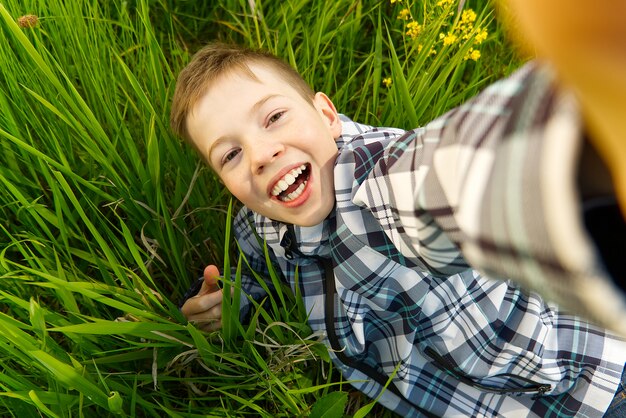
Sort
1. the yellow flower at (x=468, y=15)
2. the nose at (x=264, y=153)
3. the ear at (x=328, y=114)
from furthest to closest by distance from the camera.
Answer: the yellow flower at (x=468, y=15) → the ear at (x=328, y=114) → the nose at (x=264, y=153)

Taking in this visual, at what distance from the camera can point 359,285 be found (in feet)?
2.91

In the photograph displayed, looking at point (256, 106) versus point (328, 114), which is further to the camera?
point (328, 114)

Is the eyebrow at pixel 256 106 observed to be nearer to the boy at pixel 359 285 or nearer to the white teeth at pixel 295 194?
the boy at pixel 359 285

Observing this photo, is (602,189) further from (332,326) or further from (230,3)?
(230,3)

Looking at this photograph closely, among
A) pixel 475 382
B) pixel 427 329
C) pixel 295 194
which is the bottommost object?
pixel 475 382

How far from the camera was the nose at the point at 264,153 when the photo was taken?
0.86 meters

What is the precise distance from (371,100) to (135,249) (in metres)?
0.72

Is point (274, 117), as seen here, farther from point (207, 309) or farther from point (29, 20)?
point (29, 20)

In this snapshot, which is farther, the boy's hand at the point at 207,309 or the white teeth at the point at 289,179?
the boy's hand at the point at 207,309

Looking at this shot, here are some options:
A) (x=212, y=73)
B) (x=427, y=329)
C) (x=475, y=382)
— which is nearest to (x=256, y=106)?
(x=212, y=73)

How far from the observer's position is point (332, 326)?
3.21 ft

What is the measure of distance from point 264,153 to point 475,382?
2.00 ft

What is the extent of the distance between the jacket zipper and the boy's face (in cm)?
38

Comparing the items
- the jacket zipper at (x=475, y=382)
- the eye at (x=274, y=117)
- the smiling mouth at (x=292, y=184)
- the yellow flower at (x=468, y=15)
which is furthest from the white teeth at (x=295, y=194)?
the yellow flower at (x=468, y=15)
